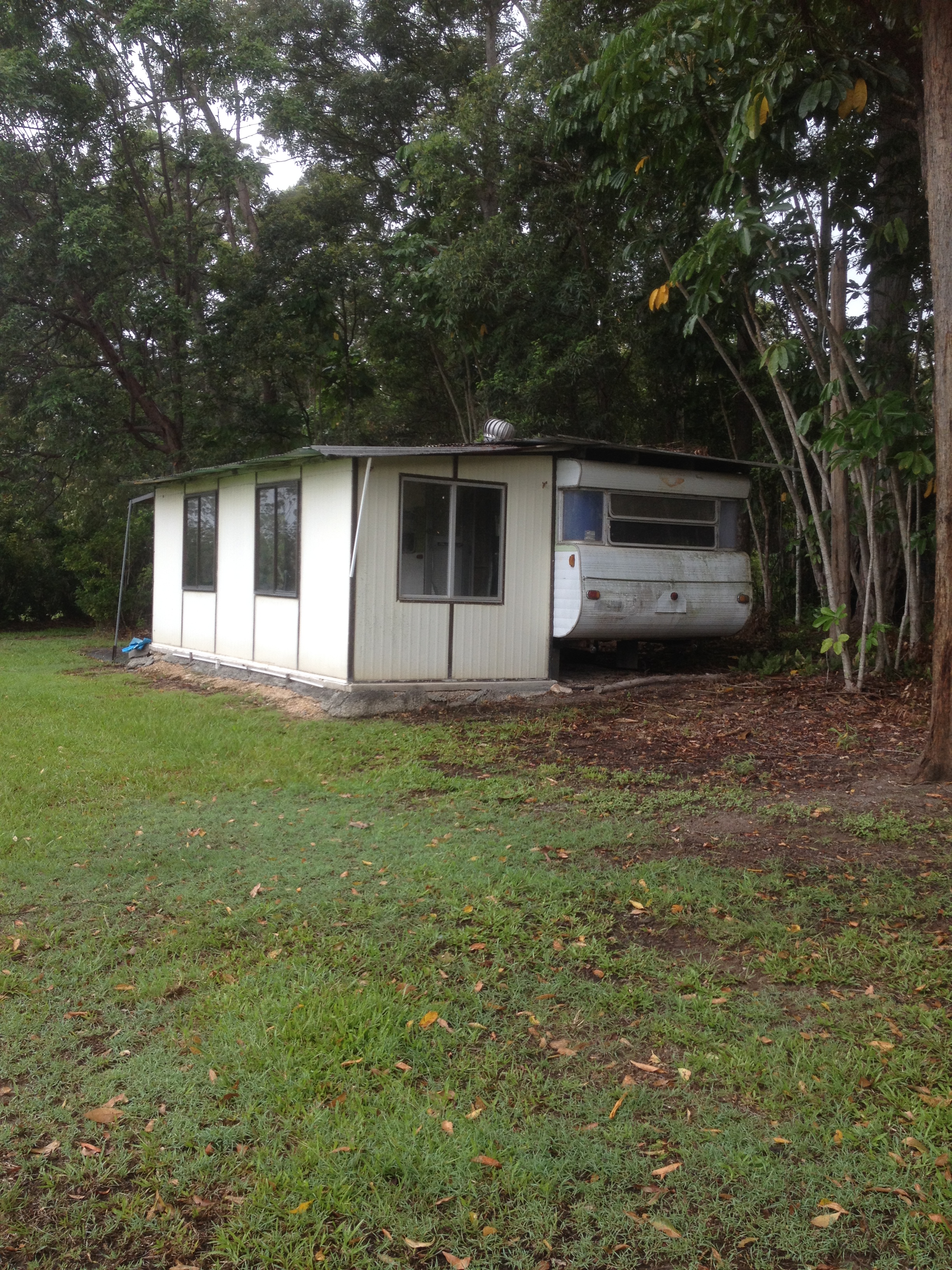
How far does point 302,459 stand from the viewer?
33.6ft

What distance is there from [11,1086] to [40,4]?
62.7 ft

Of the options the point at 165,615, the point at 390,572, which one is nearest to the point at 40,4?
the point at 165,615

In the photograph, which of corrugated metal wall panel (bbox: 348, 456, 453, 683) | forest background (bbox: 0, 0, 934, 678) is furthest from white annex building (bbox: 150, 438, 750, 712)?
forest background (bbox: 0, 0, 934, 678)

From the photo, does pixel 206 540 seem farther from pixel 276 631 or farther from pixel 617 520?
pixel 617 520

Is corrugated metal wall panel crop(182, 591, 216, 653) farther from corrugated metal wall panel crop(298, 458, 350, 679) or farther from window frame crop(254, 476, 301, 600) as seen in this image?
corrugated metal wall panel crop(298, 458, 350, 679)

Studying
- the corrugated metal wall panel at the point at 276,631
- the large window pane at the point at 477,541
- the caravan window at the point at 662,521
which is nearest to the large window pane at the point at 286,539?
the corrugated metal wall panel at the point at 276,631

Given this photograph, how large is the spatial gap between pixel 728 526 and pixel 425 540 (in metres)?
3.78

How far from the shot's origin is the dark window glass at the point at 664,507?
10852mm

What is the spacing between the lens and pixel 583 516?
10617 millimetres

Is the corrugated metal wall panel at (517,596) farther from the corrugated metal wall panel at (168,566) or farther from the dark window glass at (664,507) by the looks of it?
the corrugated metal wall panel at (168,566)

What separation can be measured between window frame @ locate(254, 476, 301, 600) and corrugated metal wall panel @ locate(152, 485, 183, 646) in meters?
2.85

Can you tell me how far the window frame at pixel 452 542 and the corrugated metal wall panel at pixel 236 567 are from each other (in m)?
2.72

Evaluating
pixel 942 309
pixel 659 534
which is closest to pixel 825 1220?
pixel 942 309

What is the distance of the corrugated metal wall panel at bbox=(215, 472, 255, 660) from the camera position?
1203 cm
